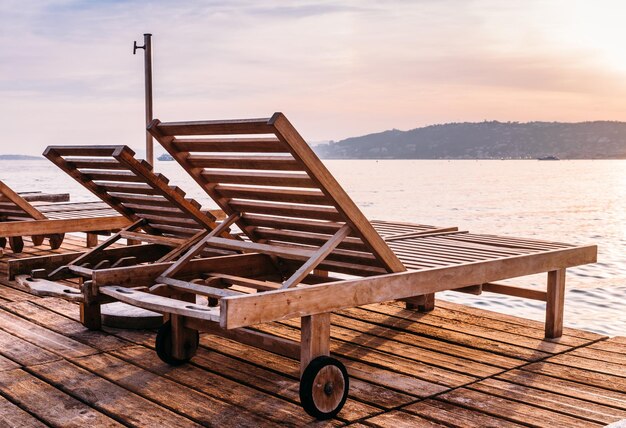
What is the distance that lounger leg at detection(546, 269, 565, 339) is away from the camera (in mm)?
4738

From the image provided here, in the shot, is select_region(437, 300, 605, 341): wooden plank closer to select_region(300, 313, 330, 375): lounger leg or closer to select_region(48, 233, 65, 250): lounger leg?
select_region(300, 313, 330, 375): lounger leg

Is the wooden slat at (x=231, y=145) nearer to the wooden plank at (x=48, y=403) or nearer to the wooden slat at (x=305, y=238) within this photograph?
the wooden slat at (x=305, y=238)

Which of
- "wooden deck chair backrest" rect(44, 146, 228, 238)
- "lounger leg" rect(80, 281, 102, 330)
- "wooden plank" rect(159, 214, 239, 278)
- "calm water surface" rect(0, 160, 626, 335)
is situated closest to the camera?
"wooden plank" rect(159, 214, 239, 278)

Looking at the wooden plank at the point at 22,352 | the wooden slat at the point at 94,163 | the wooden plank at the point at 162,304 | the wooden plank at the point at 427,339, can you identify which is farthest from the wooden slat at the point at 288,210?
the wooden plank at the point at 22,352

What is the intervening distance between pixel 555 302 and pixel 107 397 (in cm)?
275

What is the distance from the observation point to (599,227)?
31.0 m

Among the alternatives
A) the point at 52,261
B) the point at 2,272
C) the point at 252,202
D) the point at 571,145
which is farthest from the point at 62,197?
the point at 571,145

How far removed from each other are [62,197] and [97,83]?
151 feet

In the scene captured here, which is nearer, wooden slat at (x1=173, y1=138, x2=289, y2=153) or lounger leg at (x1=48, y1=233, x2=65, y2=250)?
wooden slat at (x1=173, y1=138, x2=289, y2=153)

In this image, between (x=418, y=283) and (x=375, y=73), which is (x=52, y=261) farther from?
(x=375, y=73)

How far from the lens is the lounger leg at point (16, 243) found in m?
8.52

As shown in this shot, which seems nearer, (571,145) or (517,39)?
(517,39)

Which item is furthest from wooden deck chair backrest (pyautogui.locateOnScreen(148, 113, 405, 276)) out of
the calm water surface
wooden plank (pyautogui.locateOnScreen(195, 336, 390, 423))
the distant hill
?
the distant hill

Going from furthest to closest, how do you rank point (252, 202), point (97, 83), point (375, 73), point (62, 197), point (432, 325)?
point (375, 73) → point (97, 83) → point (62, 197) → point (432, 325) → point (252, 202)
